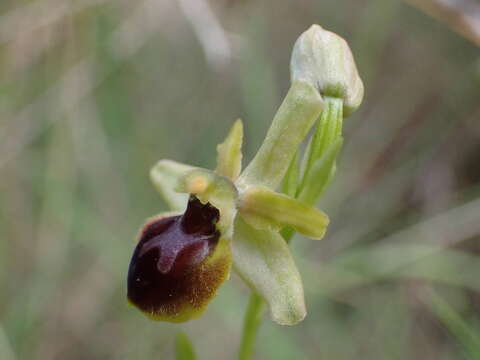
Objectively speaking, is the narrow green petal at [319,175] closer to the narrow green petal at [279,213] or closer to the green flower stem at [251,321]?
the narrow green petal at [279,213]

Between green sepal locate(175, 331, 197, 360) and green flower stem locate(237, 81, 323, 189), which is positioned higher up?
green flower stem locate(237, 81, 323, 189)

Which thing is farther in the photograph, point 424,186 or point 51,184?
point 424,186

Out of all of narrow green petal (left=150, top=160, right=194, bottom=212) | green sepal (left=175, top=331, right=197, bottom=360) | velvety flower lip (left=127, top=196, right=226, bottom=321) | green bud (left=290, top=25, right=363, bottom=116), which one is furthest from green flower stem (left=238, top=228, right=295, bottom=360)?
green bud (left=290, top=25, right=363, bottom=116)

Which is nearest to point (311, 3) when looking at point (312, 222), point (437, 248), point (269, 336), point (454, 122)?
point (454, 122)

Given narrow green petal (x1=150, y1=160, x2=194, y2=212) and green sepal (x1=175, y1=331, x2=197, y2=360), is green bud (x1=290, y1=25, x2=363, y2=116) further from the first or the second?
green sepal (x1=175, y1=331, x2=197, y2=360)

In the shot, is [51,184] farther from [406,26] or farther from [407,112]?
[406,26]

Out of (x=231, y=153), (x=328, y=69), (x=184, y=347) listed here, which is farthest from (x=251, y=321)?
(x=328, y=69)

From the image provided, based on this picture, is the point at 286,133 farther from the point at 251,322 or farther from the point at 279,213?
the point at 251,322
